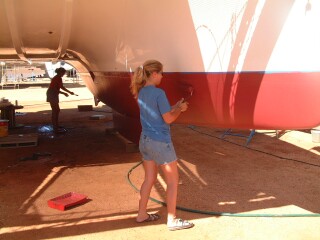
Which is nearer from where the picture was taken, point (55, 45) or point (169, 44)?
point (169, 44)

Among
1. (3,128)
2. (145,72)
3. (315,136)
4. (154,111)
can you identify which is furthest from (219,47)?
(3,128)

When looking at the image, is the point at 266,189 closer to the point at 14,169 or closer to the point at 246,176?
the point at 246,176

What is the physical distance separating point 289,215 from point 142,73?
201cm

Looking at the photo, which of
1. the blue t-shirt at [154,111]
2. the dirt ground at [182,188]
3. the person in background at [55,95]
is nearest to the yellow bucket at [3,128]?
the dirt ground at [182,188]

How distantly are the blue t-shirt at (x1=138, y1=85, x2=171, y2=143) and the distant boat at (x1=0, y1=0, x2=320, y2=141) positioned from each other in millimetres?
643

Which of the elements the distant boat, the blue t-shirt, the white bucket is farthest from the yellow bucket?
the white bucket

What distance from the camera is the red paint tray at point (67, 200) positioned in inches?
147

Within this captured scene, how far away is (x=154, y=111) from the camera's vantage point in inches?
118

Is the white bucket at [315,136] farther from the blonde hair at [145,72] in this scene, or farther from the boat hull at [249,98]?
the blonde hair at [145,72]

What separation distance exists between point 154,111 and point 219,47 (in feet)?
2.84

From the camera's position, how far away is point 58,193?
4.23m

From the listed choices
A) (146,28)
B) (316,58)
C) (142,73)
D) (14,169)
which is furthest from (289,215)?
(14,169)

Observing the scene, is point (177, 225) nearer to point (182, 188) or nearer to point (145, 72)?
point (182, 188)

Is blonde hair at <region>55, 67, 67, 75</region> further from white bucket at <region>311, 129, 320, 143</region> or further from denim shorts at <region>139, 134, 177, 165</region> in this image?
denim shorts at <region>139, 134, 177, 165</region>
